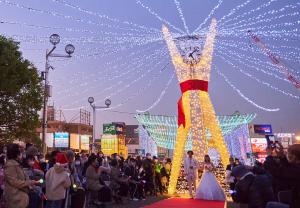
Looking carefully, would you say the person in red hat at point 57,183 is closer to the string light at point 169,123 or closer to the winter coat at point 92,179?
the winter coat at point 92,179

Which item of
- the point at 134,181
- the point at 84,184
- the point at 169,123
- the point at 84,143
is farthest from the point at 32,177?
the point at 84,143

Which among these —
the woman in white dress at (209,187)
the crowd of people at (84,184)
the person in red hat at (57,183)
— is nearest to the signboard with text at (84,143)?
the woman in white dress at (209,187)

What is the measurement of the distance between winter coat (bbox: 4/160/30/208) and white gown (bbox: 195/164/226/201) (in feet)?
29.5

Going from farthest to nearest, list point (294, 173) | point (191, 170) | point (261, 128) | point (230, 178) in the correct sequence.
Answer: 1. point (261, 128)
2. point (191, 170)
3. point (230, 178)
4. point (294, 173)

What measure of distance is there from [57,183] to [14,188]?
1491 millimetres

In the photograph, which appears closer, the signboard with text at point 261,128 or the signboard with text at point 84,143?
the signboard with text at point 261,128

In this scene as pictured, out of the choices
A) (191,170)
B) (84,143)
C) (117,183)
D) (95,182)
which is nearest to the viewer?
(95,182)

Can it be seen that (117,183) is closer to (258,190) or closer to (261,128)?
(258,190)

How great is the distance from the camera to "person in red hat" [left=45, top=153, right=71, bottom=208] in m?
7.64

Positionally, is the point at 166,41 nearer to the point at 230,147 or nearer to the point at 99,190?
the point at 99,190

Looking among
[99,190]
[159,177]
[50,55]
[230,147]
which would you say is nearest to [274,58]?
[230,147]

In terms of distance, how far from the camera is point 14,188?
6.20 meters

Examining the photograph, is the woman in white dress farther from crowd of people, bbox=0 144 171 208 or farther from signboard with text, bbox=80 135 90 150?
signboard with text, bbox=80 135 90 150

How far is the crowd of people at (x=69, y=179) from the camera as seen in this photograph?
628 centimetres
